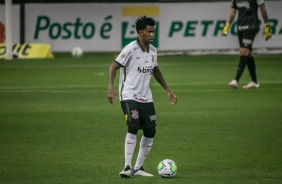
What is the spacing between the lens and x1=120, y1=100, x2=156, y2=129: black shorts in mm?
11266

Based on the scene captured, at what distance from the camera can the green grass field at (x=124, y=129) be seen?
11602 mm

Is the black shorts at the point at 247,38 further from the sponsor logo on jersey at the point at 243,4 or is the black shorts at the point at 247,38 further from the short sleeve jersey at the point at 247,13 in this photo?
the sponsor logo on jersey at the point at 243,4

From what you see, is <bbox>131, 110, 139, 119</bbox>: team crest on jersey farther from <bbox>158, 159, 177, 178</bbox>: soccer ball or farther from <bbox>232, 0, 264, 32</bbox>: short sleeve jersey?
<bbox>232, 0, 264, 32</bbox>: short sleeve jersey

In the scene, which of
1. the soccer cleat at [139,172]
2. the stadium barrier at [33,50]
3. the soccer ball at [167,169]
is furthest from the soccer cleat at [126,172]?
the stadium barrier at [33,50]

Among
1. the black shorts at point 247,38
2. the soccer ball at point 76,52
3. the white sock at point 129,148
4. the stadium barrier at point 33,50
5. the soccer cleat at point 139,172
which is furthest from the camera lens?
the soccer ball at point 76,52

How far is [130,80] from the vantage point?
1138 cm

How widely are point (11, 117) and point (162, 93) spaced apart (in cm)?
532

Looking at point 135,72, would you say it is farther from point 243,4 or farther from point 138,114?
point 243,4

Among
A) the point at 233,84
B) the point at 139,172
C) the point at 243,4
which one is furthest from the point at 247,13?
the point at 139,172

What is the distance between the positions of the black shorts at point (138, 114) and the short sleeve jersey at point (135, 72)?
0.20 ft

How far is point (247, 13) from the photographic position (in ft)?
70.5

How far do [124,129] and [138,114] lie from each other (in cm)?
437

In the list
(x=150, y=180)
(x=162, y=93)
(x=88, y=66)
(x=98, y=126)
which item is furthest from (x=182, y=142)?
(x=88, y=66)

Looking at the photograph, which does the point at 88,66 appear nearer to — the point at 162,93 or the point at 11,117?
the point at 162,93
